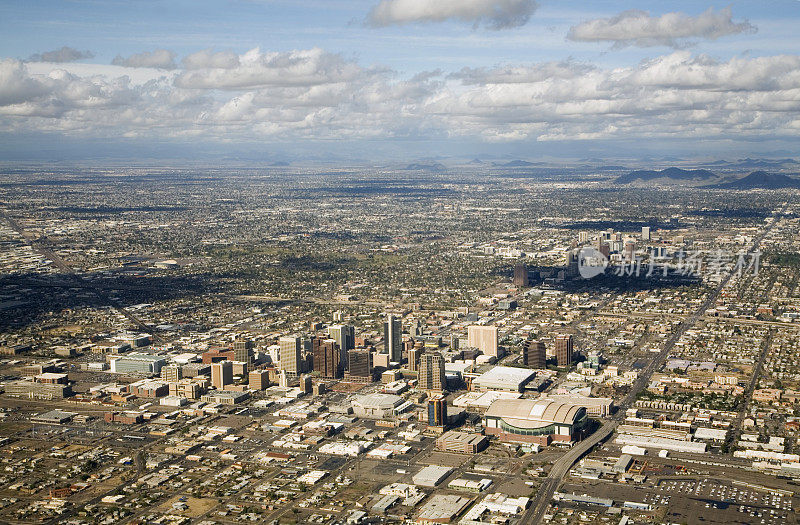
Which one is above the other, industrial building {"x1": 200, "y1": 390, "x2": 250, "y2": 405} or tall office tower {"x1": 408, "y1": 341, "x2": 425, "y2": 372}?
tall office tower {"x1": 408, "y1": 341, "x2": 425, "y2": 372}

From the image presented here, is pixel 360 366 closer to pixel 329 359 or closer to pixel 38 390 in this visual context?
pixel 329 359

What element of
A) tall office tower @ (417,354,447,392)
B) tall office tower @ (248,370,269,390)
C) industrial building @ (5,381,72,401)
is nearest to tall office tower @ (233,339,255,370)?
tall office tower @ (248,370,269,390)

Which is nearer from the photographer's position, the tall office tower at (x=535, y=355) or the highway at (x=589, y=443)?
Result: the highway at (x=589, y=443)

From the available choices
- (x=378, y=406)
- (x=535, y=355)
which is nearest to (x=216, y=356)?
(x=378, y=406)

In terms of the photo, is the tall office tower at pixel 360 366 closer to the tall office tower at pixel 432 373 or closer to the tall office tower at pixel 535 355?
the tall office tower at pixel 432 373

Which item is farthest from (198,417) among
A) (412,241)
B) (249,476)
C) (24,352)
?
(412,241)

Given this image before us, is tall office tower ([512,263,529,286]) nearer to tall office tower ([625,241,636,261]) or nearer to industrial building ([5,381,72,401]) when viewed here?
tall office tower ([625,241,636,261])

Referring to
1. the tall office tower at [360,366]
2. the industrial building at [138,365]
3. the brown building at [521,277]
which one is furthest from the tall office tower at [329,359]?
the brown building at [521,277]
